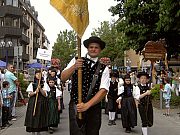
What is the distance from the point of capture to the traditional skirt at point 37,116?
371 inches

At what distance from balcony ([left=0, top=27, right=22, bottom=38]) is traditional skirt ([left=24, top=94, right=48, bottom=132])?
41835mm

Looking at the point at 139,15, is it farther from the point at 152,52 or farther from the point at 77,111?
the point at 77,111

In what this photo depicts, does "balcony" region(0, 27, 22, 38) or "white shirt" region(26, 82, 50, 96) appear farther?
"balcony" region(0, 27, 22, 38)

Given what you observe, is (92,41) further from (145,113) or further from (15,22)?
(15,22)

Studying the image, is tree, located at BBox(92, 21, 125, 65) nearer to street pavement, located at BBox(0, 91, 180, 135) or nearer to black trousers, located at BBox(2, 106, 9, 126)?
street pavement, located at BBox(0, 91, 180, 135)

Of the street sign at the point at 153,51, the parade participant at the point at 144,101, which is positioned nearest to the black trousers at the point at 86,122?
the parade participant at the point at 144,101

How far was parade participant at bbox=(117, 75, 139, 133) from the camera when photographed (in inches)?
432

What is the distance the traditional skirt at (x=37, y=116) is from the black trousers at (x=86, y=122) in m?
4.55

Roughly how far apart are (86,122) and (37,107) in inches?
185

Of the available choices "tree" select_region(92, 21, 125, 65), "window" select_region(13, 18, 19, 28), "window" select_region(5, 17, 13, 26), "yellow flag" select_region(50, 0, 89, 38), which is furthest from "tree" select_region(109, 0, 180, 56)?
"window" select_region(13, 18, 19, 28)

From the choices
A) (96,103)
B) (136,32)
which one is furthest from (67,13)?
(136,32)

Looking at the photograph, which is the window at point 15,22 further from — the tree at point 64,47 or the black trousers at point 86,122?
the black trousers at point 86,122

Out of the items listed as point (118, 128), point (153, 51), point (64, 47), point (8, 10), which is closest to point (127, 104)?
point (118, 128)

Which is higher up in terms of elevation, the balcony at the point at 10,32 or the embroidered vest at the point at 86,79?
the balcony at the point at 10,32
